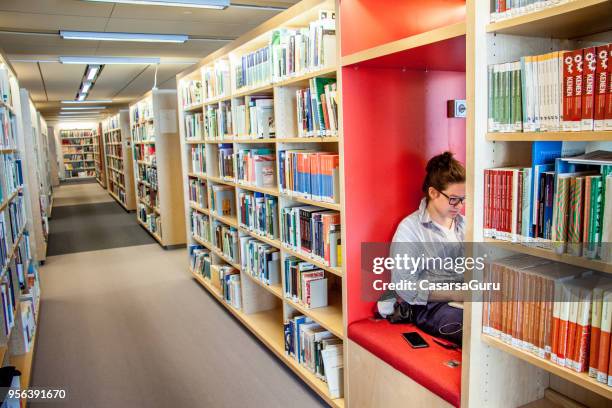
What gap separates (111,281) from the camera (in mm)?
5648

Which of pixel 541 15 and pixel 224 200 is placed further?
pixel 224 200

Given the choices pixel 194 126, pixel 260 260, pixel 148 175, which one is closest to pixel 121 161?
pixel 148 175

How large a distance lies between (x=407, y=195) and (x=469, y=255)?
0.97 metres

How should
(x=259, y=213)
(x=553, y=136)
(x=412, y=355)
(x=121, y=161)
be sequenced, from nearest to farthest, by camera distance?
(x=553, y=136) → (x=412, y=355) → (x=259, y=213) → (x=121, y=161)

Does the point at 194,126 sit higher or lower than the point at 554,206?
higher

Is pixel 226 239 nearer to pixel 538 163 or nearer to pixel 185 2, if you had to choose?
pixel 185 2

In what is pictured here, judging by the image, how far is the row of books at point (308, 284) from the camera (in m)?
3.01

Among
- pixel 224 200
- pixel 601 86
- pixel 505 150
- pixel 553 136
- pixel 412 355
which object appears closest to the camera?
pixel 601 86

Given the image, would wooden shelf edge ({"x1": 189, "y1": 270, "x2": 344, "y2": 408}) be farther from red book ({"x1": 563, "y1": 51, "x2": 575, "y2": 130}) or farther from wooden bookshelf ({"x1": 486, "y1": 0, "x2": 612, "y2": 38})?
wooden bookshelf ({"x1": 486, "y1": 0, "x2": 612, "y2": 38})

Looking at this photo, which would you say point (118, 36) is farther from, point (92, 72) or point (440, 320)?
point (440, 320)

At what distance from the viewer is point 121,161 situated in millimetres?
11625

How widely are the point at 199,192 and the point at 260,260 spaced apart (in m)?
1.79

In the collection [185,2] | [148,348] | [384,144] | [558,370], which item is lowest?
[148,348]

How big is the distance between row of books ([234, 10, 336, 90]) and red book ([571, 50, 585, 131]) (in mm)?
1343
